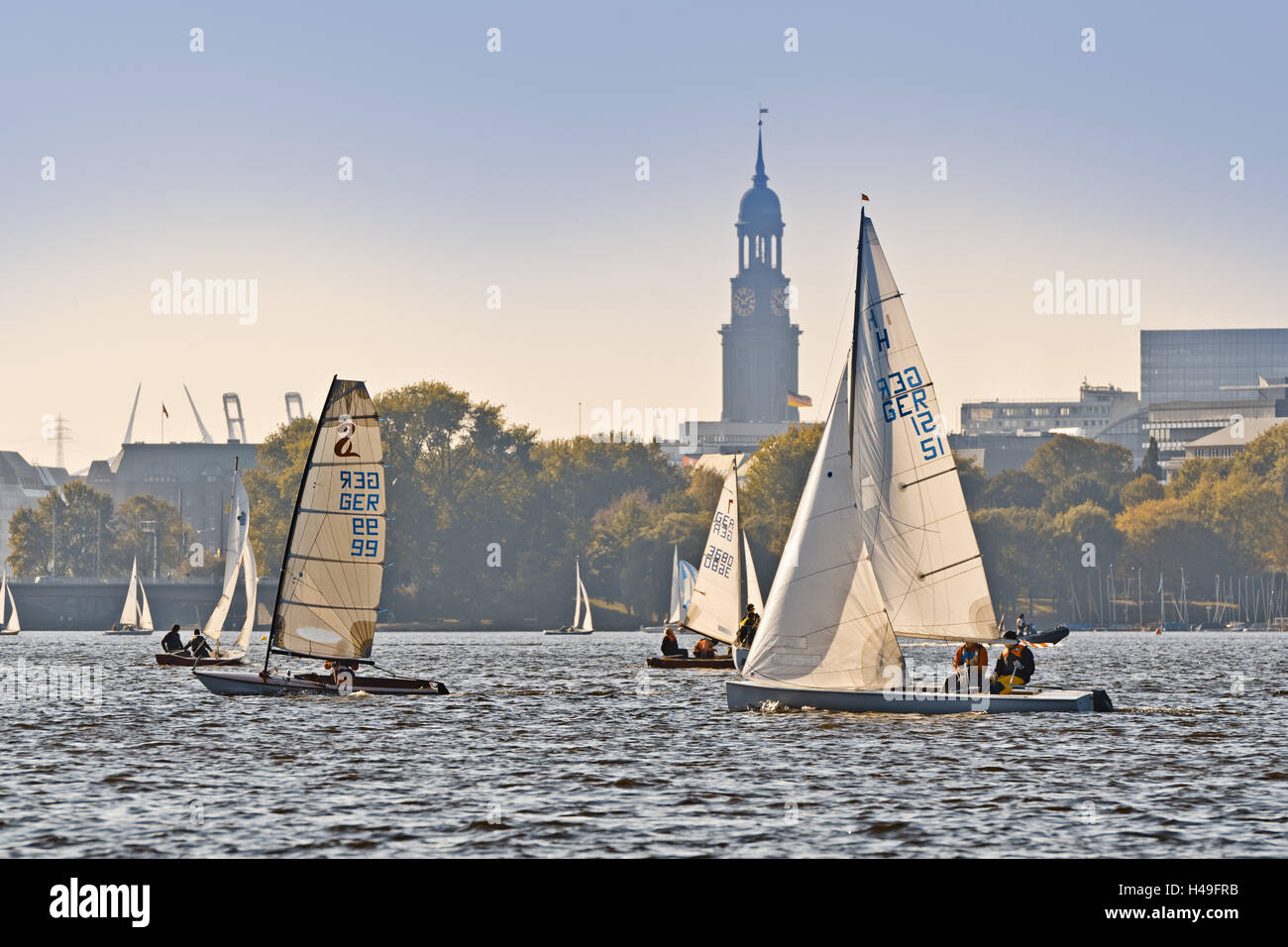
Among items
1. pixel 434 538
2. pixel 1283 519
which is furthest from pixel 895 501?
pixel 1283 519

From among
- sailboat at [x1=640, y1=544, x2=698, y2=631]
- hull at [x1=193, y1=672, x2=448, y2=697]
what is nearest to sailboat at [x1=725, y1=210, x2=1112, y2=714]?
hull at [x1=193, y1=672, x2=448, y2=697]

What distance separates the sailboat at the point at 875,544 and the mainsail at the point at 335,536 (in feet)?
47.9

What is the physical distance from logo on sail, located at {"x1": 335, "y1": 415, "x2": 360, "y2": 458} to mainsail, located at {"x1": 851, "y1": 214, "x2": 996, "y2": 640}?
1626cm

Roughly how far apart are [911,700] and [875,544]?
4.09 meters

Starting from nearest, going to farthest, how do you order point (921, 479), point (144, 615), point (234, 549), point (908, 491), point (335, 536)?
point (921, 479) → point (908, 491) → point (335, 536) → point (234, 549) → point (144, 615)

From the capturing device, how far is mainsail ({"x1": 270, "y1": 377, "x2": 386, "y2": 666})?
176 feet

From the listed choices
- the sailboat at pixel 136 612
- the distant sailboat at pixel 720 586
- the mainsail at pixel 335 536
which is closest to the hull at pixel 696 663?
the distant sailboat at pixel 720 586

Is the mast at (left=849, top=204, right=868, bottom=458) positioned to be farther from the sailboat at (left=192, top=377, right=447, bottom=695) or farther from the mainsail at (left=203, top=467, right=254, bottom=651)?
the mainsail at (left=203, top=467, right=254, bottom=651)

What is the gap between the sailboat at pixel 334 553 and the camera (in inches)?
2117

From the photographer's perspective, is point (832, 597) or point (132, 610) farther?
point (132, 610)

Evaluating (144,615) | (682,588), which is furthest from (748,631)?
(144,615)

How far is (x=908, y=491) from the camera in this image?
43812mm

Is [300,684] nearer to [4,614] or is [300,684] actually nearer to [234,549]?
[234,549]

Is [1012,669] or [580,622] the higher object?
[1012,669]
